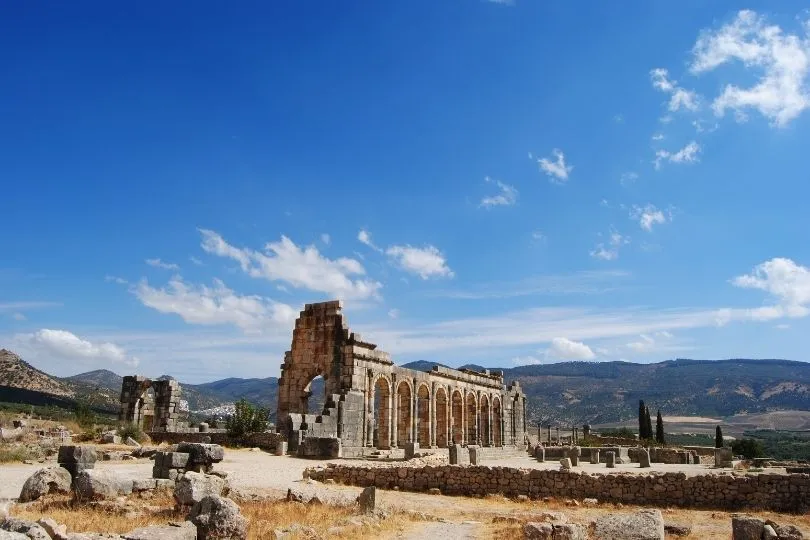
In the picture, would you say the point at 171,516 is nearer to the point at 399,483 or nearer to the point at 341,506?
the point at 341,506

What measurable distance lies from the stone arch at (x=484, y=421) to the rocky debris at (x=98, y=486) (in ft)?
106

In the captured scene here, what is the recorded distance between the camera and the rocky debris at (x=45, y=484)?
37.0 ft

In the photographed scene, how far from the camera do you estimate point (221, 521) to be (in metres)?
8.63

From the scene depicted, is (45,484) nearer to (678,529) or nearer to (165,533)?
(165,533)

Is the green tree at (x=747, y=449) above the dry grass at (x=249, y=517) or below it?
below

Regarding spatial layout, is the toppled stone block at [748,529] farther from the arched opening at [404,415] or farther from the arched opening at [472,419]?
the arched opening at [472,419]

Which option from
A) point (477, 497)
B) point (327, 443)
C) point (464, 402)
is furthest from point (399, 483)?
point (464, 402)

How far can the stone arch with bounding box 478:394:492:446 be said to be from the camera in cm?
4194

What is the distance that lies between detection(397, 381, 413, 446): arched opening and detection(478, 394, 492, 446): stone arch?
10488 mm

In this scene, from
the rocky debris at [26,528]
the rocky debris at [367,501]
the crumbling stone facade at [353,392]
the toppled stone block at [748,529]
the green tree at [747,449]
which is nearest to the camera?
the rocky debris at [26,528]

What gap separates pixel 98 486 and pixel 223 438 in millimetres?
16171

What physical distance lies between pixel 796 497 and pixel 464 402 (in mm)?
25708

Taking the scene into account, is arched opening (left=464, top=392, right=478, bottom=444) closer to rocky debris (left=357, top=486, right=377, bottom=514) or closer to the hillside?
rocky debris (left=357, top=486, right=377, bottom=514)

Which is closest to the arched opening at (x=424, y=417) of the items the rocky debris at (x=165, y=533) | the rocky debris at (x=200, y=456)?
the rocky debris at (x=200, y=456)
